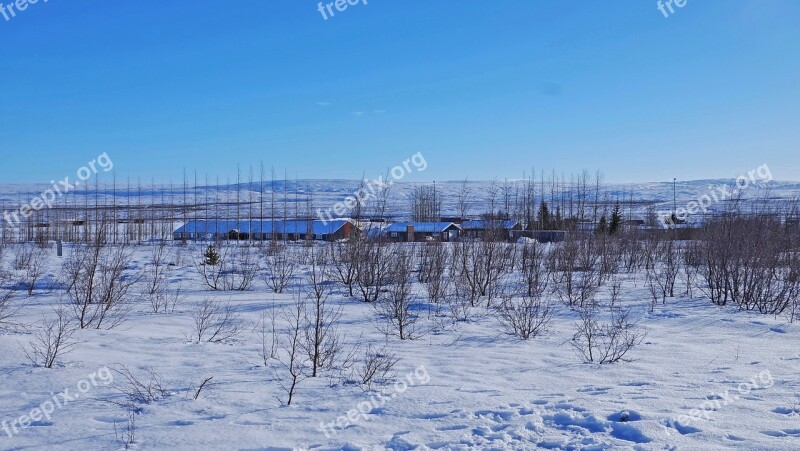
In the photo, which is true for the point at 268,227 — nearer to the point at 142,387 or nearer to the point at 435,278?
the point at 435,278

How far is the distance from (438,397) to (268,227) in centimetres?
4693

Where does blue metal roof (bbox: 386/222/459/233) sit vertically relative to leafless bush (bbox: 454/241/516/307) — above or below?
below

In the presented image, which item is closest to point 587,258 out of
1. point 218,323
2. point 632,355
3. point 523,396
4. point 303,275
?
point 303,275

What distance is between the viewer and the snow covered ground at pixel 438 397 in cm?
495

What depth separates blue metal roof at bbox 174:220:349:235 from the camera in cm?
4809

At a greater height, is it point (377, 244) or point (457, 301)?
point (377, 244)

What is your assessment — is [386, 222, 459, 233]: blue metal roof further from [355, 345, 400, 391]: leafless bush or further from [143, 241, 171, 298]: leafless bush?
[355, 345, 400, 391]: leafless bush

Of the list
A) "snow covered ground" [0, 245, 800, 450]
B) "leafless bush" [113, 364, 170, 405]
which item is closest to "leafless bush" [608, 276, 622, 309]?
"snow covered ground" [0, 245, 800, 450]

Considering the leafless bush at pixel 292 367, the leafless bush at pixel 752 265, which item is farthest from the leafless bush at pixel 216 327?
the leafless bush at pixel 752 265

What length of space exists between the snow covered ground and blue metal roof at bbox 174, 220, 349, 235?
3672 centimetres

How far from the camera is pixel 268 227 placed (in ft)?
170

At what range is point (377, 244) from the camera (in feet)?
55.2

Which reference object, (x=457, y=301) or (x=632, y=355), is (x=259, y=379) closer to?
(x=632, y=355)

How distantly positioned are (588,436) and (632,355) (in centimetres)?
407
